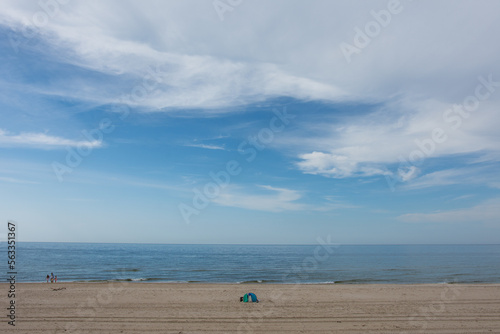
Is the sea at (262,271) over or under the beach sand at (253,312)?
under

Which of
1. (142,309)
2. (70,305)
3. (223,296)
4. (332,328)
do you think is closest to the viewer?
(332,328)

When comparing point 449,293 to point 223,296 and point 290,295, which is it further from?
point 223,296

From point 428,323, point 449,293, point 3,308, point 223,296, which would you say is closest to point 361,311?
point 428,323

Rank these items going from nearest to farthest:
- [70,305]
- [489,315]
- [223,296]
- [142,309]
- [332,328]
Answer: [332,328]
[489,315]
[142,309]
[70,305]
[223,296]

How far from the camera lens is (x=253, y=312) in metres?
18.9

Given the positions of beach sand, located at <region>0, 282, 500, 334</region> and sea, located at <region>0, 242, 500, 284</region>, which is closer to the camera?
beach sand, located at <region>0, 282, 500, 334</region>

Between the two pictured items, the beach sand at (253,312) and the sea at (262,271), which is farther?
the sea at (262,271)

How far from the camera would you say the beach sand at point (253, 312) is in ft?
50.2

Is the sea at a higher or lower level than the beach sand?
lower

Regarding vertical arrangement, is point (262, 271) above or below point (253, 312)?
below

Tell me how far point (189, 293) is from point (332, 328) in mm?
14352

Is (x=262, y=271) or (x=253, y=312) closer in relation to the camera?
(x=253, y=312)

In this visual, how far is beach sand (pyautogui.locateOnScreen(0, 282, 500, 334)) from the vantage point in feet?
50.2

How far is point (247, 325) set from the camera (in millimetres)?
15852
